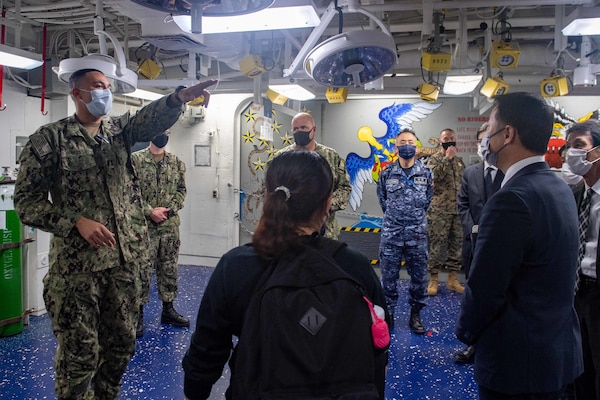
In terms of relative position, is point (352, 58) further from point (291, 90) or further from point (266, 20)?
point (291, 90)

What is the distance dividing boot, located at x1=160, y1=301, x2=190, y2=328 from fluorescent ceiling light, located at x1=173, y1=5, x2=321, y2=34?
244 centimetres

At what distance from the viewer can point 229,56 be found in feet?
12.9

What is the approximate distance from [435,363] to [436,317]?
41.2 inches

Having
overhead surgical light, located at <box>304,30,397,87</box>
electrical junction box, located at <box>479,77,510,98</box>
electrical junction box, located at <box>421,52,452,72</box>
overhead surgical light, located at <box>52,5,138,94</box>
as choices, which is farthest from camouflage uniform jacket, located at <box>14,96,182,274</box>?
electrical junction box, located at <box>479,77,510,98</box>

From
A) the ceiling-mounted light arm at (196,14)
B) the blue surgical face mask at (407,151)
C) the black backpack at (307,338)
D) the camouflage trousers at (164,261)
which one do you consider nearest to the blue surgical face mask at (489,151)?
the black backpack at (307,338)

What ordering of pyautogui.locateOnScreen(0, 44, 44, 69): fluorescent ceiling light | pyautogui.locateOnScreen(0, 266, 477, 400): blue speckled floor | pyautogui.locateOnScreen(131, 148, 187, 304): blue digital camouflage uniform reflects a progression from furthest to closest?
pyautogui.locateOnScreen(131, 148, 187, 304): blue digital camouflage uniform < pyautogui.locateOnScreen(0, 44, 44, 69): fluorescent ceiling light < pyautogui.locateOnScreen(0, 266, 477, 400): blue speckled floor

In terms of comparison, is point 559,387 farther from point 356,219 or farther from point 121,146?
point 356,219

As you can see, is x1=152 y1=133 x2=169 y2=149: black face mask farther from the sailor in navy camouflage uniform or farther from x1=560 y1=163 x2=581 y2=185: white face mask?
x1=560 y1=163 x2=581 y2=185: white face mask

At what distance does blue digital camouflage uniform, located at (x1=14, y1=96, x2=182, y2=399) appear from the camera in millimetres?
1975

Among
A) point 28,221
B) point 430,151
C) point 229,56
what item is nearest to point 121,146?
point 28,221

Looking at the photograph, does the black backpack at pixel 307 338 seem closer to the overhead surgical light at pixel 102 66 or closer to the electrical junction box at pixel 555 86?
the overhead surgical light at pixel 102 66

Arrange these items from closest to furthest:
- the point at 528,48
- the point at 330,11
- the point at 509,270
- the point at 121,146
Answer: the point at 509,270 → the point at 121,146 → the point at 330,11 → the point at 528,48

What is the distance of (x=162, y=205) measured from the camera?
12.6ft

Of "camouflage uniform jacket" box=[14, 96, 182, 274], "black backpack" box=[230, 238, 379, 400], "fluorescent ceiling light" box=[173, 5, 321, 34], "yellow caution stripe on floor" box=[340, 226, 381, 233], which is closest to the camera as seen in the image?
"black backpack" box=[230, 238, 379, 400]
